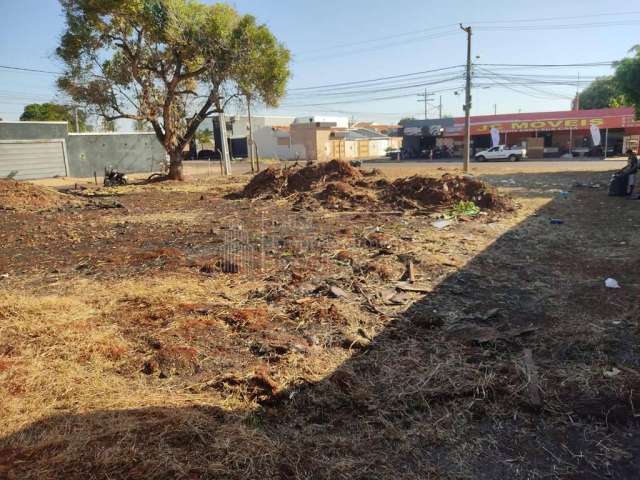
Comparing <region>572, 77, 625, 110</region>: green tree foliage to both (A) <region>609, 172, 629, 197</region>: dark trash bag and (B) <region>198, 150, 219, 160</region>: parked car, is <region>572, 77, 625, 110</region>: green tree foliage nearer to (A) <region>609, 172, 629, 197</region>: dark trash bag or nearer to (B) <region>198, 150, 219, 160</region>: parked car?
(B) <region>198, 150, 219, 160</region>: parked car

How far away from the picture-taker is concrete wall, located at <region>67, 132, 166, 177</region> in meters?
31.5

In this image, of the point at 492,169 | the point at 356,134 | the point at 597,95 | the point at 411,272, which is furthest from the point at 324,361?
the point at 597,95

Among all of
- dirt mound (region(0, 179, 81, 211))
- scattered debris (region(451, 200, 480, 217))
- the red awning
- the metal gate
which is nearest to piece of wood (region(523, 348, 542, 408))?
scattered debris (region(451, 200, 480, 217))

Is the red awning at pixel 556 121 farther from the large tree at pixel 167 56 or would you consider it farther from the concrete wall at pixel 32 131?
the concrete wall at pixel 32 131

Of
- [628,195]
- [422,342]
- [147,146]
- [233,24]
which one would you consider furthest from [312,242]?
[147,146]

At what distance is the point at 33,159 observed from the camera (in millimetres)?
29109

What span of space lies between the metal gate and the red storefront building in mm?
35674

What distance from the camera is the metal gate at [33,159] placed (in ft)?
91.9

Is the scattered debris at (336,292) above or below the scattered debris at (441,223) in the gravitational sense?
below

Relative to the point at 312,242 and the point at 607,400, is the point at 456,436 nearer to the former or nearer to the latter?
the point at 607,400

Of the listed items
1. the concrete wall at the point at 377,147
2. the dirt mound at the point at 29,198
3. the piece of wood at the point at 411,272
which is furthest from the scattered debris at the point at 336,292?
the concrete wall at the point at 377,147

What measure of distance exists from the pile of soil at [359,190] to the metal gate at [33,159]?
716 inches

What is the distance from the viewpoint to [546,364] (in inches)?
166

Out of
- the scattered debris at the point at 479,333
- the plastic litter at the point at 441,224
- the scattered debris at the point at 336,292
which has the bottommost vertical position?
the scattered debris at the point at 479,333
